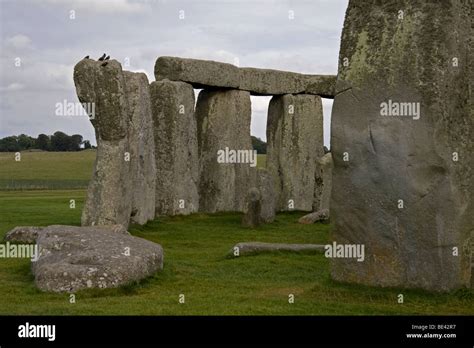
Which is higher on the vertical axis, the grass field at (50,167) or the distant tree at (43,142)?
the distant tree at (43,142)

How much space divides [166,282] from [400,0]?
464 cm

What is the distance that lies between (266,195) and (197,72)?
4.42 m

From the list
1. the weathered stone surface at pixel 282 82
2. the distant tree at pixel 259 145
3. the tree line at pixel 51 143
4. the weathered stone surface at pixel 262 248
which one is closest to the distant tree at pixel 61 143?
A: the tree line at pixel 51 143

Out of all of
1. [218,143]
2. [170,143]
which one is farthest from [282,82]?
[170,143]

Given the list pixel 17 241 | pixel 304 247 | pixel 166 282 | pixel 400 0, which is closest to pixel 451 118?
pixel 400 0

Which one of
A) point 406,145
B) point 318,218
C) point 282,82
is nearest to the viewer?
point 406,145

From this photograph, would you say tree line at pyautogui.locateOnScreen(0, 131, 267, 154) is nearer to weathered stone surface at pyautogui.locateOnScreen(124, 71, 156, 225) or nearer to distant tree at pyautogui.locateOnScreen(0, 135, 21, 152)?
distant tree at pyautogui.locateOnScreen(0, 135, 21, 152)

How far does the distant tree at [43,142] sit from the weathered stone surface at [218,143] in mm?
53756

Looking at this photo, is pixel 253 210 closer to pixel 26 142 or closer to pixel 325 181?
pixel 325 181

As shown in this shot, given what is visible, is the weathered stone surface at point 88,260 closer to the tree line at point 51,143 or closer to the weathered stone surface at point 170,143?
the weathered stone surface at point 170,143

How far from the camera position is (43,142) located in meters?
80.8

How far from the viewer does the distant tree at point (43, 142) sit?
7994cm

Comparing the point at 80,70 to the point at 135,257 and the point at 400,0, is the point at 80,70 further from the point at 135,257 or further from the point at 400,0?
the point at 400,0

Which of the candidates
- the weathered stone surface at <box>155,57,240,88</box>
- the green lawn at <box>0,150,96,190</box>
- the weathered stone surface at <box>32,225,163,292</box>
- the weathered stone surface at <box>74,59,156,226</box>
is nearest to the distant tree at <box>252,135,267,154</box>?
the green lawn at <box>0,150,96,190</box>
